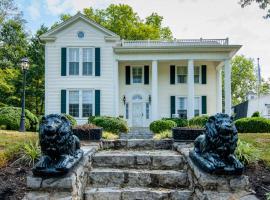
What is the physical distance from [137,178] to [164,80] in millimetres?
15978

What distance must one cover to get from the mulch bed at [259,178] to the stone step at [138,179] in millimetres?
971

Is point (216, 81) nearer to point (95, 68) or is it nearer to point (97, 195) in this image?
point (95, 68)

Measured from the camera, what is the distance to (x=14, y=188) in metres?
4.47

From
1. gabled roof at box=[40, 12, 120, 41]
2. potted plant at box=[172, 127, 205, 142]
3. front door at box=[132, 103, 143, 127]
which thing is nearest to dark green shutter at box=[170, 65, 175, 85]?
front door at box=[132, 103, 143, 127]

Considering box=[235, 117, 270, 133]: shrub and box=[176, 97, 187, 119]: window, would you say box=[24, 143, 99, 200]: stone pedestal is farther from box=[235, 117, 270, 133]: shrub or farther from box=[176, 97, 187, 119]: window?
box=[176, 97, 187, 119]: window

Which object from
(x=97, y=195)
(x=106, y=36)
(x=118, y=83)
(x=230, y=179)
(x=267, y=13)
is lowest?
(x=97, y=195)

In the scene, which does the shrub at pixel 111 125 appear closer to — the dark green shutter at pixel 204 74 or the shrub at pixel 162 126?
the shrub at pixel 162 126

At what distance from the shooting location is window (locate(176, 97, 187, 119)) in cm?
2009

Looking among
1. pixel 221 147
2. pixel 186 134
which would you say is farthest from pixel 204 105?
pixel 221 147

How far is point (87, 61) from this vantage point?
19.2 m

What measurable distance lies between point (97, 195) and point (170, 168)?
4.95 feet

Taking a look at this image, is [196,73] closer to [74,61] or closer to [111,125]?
[74,61]

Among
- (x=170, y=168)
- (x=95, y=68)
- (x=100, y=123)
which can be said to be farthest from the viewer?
(x=95, y=68)

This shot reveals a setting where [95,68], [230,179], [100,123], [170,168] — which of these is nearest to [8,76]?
[95,68]
